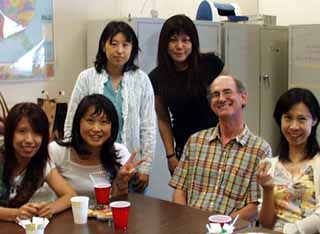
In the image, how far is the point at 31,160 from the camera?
7.17 feet

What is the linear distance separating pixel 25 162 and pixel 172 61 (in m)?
1.10

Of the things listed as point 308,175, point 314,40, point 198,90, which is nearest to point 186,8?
point 314,40

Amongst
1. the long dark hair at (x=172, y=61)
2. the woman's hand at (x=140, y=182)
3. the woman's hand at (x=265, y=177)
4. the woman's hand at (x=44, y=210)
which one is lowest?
the woman's hand at (x=140, y=182)

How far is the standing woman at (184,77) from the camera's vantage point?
2904 mm

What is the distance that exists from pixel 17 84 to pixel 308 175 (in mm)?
2351

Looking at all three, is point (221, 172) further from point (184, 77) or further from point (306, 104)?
point (184, 77)

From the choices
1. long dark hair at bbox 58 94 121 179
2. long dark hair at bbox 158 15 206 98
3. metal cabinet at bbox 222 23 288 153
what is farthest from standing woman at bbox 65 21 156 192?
metal cabinet at bbox 222 23 288 153

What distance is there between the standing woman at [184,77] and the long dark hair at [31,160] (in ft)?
3.02

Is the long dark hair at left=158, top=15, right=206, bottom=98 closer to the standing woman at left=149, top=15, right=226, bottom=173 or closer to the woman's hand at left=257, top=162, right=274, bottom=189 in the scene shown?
the standing woman at left=149, top=15, right=226, bottom=173

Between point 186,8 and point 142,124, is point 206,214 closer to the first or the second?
point 142,124

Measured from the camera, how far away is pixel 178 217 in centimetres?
196

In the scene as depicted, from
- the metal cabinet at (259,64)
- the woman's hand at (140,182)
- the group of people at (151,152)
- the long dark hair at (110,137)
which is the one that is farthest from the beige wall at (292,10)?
the long dark hair at (110,137)

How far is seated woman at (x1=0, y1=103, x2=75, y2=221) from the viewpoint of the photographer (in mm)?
2131

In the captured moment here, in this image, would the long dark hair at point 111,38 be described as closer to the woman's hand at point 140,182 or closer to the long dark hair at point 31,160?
the woman's hand at point 140,182
